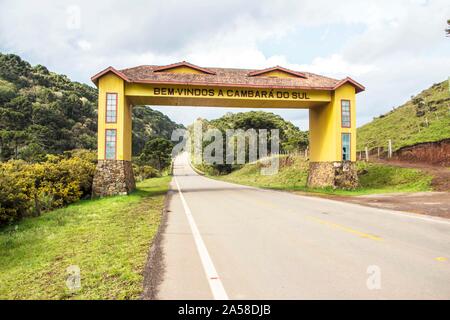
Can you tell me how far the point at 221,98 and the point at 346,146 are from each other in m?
9.40

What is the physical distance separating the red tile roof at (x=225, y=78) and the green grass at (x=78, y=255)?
1191cm

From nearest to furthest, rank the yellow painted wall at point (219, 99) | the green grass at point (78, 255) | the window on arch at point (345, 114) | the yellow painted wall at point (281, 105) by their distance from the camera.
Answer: the green grass at point (78, 255)
the yellow painted wall at point (281, 105)
the yellow painted wall at point (219, 99)
the window on arch at point (345, 114)

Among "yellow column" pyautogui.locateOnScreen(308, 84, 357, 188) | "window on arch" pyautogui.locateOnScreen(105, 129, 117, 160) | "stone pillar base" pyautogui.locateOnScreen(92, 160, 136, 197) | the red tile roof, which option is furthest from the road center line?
"window on arch" pyautogui.locateOnScreen(105, 129, 117, 160)

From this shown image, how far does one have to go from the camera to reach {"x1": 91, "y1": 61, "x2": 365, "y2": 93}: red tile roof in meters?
21.3

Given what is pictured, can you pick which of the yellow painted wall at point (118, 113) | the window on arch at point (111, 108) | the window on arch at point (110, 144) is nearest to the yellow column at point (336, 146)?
the yellow painted wall at point (118, 113)

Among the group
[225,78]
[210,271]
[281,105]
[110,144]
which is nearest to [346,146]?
[281,105]

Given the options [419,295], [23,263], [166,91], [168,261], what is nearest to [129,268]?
[168,261]

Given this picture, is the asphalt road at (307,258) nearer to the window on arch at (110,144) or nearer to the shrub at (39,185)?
the shrub at (39,185)

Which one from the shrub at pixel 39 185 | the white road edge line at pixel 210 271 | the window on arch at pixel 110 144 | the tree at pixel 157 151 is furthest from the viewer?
the tree at pixel 157 151

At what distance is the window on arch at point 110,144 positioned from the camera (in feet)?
66.6

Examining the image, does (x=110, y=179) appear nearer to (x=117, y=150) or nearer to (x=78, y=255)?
(x=117, y=150)

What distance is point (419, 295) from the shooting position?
155 inches

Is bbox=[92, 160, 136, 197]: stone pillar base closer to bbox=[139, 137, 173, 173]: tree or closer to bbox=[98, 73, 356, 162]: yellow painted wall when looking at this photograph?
bbox=[98, 73, 356, 162]: yellow painted wall
